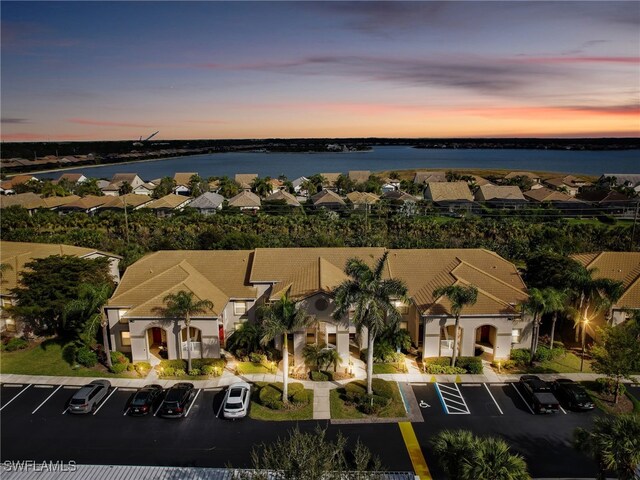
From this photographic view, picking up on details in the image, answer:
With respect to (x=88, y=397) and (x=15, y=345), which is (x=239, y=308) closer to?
(x=88, y=397)

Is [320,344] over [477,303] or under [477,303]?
under

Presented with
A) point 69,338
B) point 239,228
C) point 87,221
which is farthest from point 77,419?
point 87,221

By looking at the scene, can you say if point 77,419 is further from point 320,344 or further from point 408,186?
point 408,186

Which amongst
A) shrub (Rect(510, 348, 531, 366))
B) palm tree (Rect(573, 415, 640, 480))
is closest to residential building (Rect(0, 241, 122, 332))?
shrub (Rect(510, 348, 531, 366))

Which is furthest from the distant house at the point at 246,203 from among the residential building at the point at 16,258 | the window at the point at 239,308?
the window at the point at 239,308

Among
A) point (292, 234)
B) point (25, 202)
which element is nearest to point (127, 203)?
point (25, 202)

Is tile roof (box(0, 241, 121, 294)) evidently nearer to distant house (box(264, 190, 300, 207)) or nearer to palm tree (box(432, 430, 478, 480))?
palm tree (box(432, 430, 478, 480))

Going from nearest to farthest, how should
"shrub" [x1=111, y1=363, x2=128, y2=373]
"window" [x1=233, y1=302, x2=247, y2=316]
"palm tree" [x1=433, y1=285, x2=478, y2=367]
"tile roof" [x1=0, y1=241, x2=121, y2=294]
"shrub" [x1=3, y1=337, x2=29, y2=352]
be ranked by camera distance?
"palm tree" [x1=433, y1=285, x2=478, y2=367] → "shrub" [x1=111, y1=363, x2=128, y2=373] → "shrub" [x1=3, y1=337, x2=29, y2=352] → "window" [x1=233, y1=302, x2=247, y2=316] → "tile roof" [x1=0, y1=241, x2=121, y2=294]
